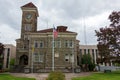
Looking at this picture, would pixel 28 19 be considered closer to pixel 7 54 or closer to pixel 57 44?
pixel 57 44

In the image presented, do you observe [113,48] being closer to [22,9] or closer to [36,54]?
[36,54]

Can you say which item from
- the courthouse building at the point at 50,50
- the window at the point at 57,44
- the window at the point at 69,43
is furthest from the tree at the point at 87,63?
the window at the point at 57,44

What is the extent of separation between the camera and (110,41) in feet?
118

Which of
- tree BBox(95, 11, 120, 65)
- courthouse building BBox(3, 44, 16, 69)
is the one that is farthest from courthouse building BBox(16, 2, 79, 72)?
courthouse building BBox(3, 44, 16, 69)

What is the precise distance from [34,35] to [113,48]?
64.6ft

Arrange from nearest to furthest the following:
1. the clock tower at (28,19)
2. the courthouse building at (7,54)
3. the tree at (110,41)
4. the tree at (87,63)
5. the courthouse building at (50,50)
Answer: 1. the tree at (110,41)
2. the courthouse building at (50,50)
3. the tree at (87,63)
4. the clock tower at (28,19)
5. the courthouse building at (7,54)

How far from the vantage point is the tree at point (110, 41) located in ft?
116

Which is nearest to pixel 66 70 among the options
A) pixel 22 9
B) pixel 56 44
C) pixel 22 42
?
pixel 56 44

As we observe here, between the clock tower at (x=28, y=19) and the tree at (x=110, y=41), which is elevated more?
the clock tower at (x=28, y=19)

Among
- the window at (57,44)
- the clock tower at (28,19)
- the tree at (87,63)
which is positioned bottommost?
the tree at (87,63)

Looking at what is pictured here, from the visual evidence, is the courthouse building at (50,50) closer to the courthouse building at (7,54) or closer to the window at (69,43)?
the window at (69,43)

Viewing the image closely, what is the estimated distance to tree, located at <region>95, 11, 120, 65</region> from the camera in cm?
3522

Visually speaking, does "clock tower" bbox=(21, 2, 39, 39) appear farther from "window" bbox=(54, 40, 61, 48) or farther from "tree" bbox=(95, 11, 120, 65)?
"tree" bbox=(95, 11, 120, 65)

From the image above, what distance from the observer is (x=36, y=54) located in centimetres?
4166
